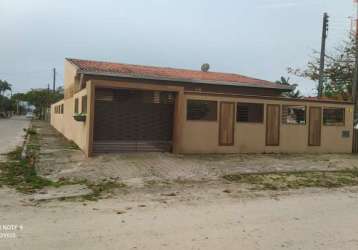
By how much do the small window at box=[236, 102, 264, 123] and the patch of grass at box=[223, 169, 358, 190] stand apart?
460 centimetres

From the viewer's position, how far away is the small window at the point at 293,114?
57.8ft

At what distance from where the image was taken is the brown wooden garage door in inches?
590

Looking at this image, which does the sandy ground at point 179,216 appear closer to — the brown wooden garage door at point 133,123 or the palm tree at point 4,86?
the brown wooden garage door at point 133,123

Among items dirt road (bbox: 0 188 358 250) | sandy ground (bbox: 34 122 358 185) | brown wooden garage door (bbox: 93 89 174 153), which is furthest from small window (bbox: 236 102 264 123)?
dirt road (bbox: 0 188 358 250)

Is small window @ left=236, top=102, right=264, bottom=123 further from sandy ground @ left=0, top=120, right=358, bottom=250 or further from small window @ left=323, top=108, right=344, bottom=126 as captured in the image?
sandy ground @ left=0, top=120, right=358, bottom=250

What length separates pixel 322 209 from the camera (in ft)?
26.6

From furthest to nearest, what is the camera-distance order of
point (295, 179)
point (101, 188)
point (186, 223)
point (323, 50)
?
point (323, 50) → point (295, 179) → point (101, 188) → point (186, 223)

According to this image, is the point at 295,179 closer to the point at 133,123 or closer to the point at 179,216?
the point at 179,216

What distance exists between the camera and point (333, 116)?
1886cm

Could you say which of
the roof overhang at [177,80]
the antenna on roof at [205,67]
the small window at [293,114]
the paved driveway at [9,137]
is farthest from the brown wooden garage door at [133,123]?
the antenna on roof at [205,67]

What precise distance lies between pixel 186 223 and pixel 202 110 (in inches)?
385

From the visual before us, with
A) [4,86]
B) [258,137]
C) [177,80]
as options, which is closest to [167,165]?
[258,137]

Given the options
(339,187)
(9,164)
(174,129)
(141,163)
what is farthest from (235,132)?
(9,164)

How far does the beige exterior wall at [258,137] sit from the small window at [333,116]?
0.19 m
